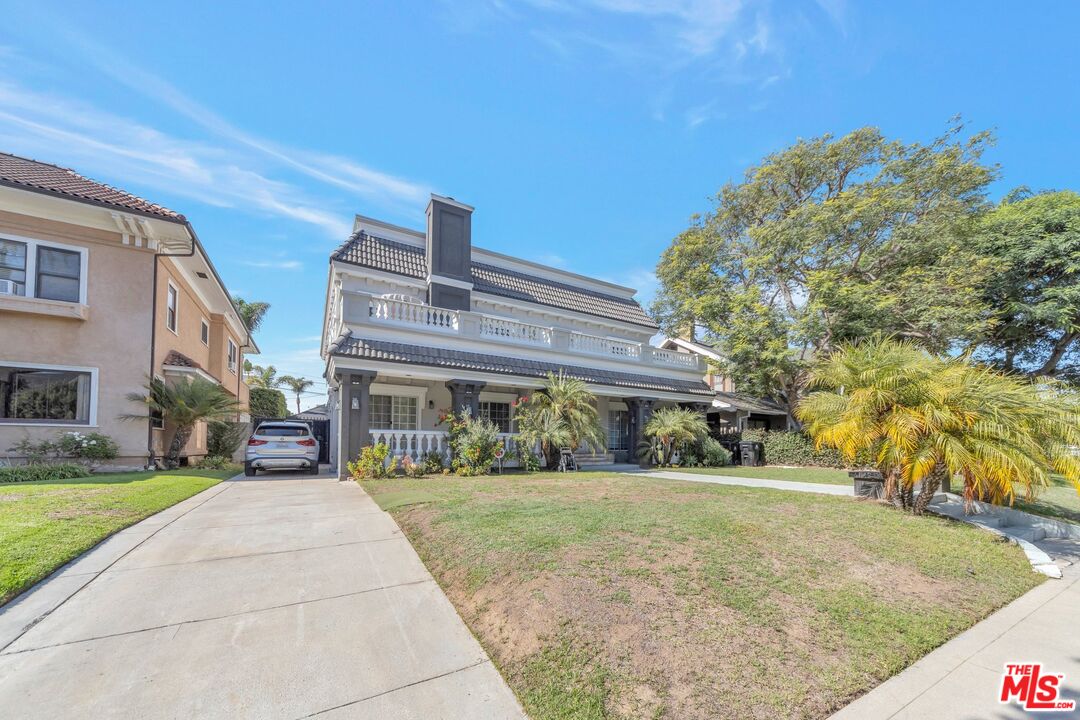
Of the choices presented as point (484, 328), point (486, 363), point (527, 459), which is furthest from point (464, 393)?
point (527, 459)

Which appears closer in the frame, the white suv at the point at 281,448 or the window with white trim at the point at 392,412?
the white suv at the point at 281,448

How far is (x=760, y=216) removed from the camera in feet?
68.5

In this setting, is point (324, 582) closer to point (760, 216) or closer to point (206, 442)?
point (206, 442)

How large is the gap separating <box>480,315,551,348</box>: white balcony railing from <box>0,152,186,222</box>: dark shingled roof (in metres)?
8.47

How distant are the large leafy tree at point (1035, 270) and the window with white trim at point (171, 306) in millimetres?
30375

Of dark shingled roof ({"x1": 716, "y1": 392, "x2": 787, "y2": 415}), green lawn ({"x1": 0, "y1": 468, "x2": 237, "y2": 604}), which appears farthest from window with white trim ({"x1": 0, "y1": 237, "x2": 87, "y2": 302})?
dark shingled roof ({"x1": 716, "y1": 392, "x2": 787, "y2": 415})

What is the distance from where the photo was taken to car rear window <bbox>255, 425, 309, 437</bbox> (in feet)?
39.9

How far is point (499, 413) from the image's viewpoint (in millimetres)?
16031

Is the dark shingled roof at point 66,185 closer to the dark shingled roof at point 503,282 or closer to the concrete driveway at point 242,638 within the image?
the dark shingled roof at point 503,282

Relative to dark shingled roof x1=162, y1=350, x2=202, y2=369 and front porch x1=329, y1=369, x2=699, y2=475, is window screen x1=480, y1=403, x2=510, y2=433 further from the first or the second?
dark shingled roof x1=162, y1=350, x2=202, y2=369

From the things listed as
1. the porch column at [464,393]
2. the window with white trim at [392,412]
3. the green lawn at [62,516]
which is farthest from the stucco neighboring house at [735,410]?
the green lawn at [62,516]

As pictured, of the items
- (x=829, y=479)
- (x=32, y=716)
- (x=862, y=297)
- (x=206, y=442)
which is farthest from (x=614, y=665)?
(x=206, y=442)

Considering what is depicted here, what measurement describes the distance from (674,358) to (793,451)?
593 cm

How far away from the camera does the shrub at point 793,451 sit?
1697cm
